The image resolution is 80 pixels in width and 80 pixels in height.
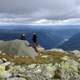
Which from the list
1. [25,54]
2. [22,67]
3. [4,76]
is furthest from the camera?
[25,54]

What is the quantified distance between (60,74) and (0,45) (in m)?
13.1

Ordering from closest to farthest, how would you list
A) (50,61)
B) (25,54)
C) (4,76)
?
(4,76) < (50,61) < (25,54)

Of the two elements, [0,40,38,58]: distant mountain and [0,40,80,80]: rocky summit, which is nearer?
[0,40,80,80]: rocky summit

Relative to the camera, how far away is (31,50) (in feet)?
165

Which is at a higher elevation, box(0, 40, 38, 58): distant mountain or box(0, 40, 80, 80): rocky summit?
box(0, 40, 38, 58): distant mountain

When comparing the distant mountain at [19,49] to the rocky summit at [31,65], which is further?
the distant mountain at [19,49]

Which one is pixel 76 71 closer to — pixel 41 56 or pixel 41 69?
pixel 41 69

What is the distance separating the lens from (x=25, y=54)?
1948 inches

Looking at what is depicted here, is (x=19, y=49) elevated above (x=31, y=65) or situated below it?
above

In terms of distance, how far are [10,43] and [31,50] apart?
2.85 meters

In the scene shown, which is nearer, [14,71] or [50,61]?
[14,71]

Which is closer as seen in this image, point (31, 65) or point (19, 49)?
point (31, 65)

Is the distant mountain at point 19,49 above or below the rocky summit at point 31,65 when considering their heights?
above

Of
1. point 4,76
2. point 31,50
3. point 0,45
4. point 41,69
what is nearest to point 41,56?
point 31,50
